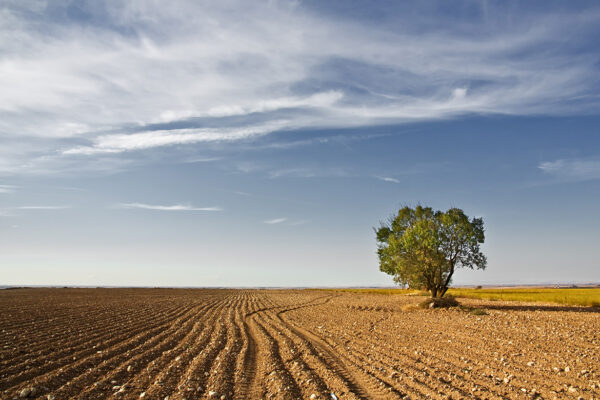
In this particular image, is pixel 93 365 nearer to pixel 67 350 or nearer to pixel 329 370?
pixel 67 350

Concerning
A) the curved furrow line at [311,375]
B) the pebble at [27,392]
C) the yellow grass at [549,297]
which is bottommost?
the pebble at [27,392]

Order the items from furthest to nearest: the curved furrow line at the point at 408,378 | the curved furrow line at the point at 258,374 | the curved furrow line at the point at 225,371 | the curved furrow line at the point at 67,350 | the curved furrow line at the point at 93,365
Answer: the curved furrow line at the point at 67,350 < the curved furrow line at the point at 93,365 < the curved furrow line at the point at 225,371 < the curved furrow line at the point at 258,374 < the curved furrow line at the point at 408,378

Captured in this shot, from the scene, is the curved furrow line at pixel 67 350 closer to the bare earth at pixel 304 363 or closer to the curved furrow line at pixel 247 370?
the bare earth at pixel 304 363

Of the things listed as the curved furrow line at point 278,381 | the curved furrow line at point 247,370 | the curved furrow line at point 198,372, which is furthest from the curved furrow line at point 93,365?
the curved furrow line at point 278,381

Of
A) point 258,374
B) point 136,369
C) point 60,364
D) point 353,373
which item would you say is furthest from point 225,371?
point 60,364

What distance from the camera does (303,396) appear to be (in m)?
9.61

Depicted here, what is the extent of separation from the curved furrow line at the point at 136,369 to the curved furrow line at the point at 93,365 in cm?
13

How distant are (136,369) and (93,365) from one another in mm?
1738

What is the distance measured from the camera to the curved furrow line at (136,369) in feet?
34.3

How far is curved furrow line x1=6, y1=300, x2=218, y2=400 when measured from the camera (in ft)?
36.2

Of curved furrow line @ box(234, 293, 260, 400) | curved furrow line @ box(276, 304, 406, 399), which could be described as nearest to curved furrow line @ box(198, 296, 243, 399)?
curved furrow line @ box(234, 293, 260, 400)

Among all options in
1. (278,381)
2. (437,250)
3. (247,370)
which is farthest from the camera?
(437,250)

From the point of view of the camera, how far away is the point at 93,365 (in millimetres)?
13250

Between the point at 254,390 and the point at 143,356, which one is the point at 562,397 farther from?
the point at 143,356
